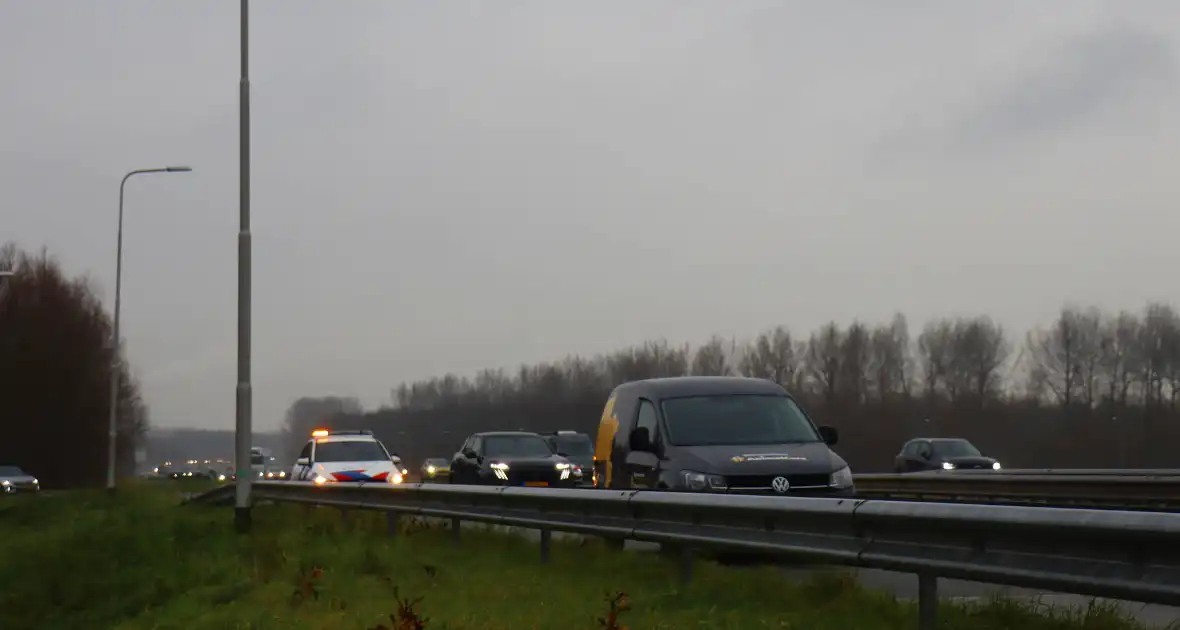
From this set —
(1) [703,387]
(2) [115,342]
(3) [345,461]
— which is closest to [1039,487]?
(1) [703,387]

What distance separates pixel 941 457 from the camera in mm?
38375

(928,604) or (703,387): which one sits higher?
(703,387)

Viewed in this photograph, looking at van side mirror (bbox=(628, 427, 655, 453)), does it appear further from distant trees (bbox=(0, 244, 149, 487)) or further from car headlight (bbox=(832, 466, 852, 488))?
distant trees (bbox=(0, 244, 149, 487))

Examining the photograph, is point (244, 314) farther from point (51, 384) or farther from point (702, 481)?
point (51, 384)

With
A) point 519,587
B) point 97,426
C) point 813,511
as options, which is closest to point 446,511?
point 519,587

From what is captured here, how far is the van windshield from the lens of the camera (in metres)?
15.2

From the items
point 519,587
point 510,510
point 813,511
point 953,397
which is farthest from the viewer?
point 953,397

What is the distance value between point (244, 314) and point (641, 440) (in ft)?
26.5

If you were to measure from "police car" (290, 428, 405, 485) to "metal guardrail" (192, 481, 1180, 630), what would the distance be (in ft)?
49.1

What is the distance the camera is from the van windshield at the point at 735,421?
598 inches

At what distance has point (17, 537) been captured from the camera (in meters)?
22.2

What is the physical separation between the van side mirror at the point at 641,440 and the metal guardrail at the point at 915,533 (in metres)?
1.85

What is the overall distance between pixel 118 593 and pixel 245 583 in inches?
108

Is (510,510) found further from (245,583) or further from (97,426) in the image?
(97,426)
